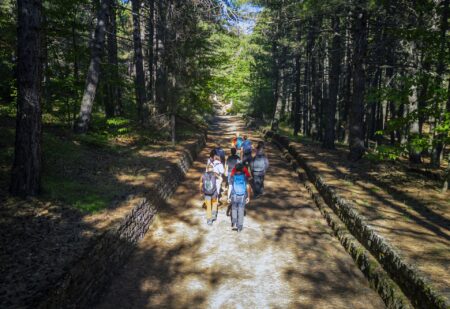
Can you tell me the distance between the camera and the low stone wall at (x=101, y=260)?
5.29 m

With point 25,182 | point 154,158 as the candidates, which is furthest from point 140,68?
point 25,182

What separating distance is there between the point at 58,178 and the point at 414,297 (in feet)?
29.6

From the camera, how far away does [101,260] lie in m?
6.79

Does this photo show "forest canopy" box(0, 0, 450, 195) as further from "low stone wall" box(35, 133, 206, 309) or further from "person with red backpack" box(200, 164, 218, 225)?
"person with red backpack" box(200, 164, 218, 225)

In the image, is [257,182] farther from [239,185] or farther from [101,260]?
[101,260]

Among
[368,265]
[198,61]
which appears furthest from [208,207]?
[198,61]

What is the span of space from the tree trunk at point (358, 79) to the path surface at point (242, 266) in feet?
22.2

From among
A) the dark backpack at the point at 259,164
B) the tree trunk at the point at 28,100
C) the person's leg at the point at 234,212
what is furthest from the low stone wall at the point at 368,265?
the tree trunk at the point at 28,100

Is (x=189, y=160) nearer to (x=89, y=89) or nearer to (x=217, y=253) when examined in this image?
(x=89, y=89)

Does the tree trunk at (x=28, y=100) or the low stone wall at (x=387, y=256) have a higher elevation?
the tree trunk at (x=28, y=100)

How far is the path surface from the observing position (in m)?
6.71

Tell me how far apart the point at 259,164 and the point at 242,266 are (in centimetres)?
504

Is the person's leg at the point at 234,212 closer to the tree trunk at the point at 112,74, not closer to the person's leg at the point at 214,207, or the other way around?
the person's leg at the point at 214,207

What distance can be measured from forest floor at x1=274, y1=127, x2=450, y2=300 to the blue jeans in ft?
10.1
